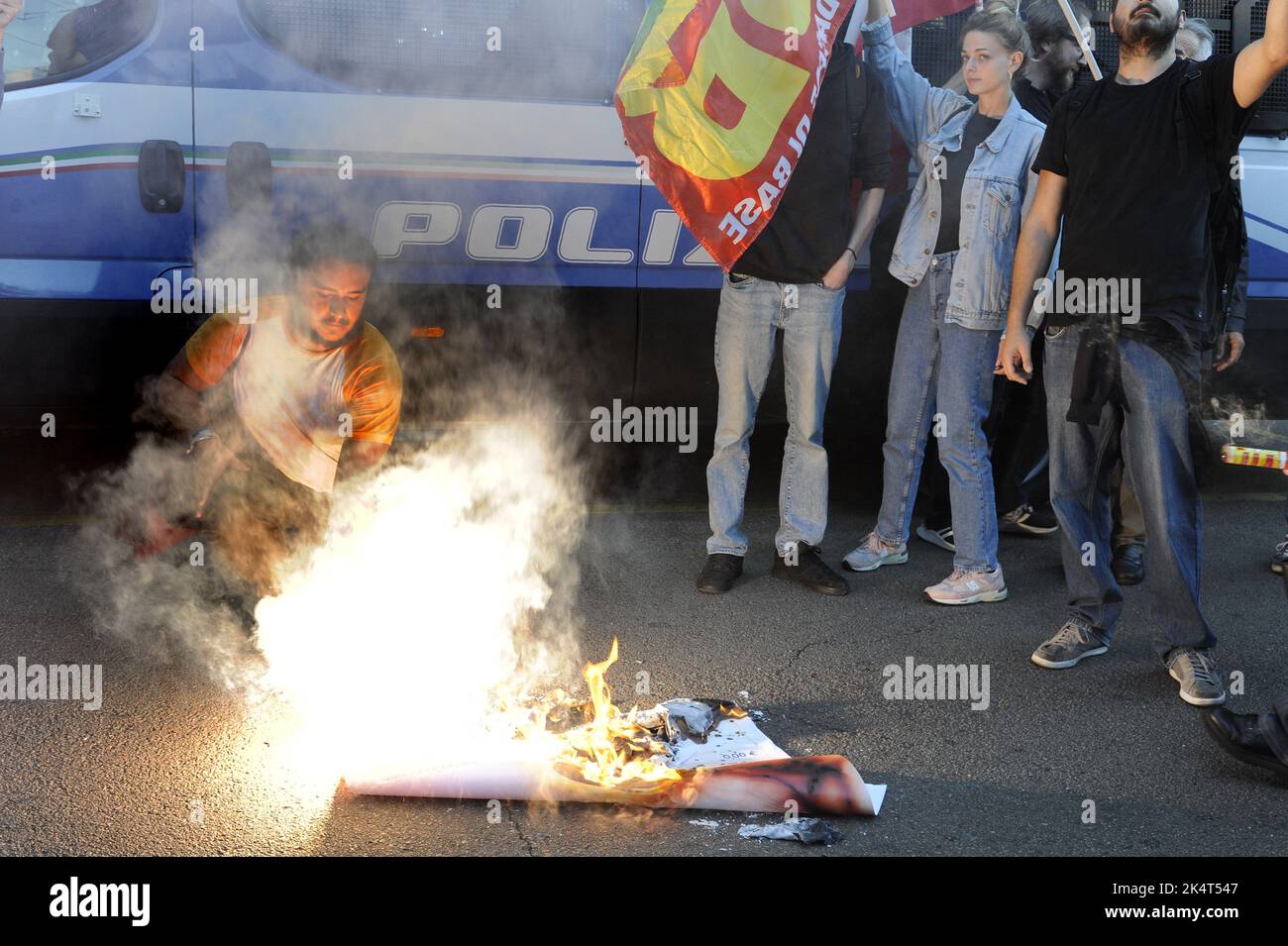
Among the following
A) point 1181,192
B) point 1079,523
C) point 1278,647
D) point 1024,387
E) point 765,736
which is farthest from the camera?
point 1024,387

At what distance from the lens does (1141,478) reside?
163 inches

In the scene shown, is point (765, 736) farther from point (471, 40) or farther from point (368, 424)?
point (471, 40)

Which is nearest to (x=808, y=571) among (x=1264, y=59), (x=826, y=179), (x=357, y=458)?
(x=826, y=179)

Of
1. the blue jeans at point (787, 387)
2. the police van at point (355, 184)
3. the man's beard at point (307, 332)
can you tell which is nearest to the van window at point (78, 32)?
the police van at point (355, 184)

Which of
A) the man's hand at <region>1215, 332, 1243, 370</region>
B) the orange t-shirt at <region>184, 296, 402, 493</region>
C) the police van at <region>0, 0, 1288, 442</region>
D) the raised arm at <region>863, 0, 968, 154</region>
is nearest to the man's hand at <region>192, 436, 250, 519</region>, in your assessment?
the orange t-shirt at <region>184, 296, 402, 493</region>

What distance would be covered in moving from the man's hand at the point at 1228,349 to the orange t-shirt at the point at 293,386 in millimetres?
2955

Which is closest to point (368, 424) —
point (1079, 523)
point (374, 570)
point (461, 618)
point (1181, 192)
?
point (374, 570)

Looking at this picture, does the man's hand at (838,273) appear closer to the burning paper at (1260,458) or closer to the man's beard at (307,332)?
the man's beard at (307,332)

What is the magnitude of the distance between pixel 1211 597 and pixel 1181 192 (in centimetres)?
189

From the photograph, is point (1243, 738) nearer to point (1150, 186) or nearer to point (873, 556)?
point (1150, 186)

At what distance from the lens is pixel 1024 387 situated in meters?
6.04

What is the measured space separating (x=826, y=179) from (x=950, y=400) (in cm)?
97

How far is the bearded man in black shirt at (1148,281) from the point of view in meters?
4.03
